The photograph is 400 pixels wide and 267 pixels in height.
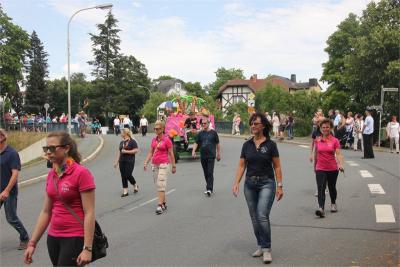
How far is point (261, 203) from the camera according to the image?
21.6ft

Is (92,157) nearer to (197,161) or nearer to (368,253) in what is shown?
(197,161)

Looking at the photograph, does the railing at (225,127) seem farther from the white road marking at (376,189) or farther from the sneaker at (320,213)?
the sneaker at (320,213)

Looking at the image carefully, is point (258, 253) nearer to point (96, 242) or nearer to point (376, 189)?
point (96, 242)

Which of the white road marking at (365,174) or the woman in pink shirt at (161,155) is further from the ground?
the woman in pink shirt at (161,155)

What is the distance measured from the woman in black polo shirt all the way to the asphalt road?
0.38 meters

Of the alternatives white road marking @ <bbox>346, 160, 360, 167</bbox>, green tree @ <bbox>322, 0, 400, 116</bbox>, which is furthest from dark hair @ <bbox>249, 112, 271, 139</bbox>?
green tree @ <bbox>322, 0, 400, 116</bbox>

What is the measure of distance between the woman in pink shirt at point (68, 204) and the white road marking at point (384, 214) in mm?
6098

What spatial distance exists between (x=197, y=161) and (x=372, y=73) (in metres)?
14.2

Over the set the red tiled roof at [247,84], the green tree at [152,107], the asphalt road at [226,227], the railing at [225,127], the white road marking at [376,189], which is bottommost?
the asphalt road at [226,227]

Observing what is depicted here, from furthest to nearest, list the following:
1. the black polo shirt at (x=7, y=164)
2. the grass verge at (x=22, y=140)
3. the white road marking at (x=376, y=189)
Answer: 1. the grass verge at (x=22, y=140)
2. the white road marking at (x=376, y=189)
3. the black polo shirt at (x=7, y=164)

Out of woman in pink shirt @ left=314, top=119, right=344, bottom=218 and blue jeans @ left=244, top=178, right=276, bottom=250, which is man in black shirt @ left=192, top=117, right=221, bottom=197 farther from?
blue jeans @ left=244, top=178, right=276, bottom=250

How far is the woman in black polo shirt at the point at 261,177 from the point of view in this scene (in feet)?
21.6

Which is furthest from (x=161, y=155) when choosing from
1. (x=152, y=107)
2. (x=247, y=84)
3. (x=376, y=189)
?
(x=247, y=84)

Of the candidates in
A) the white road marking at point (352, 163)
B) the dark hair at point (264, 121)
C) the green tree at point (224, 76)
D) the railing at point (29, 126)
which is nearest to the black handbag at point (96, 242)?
the dark hair at point (264, 121)
